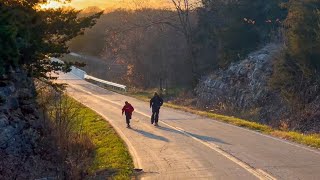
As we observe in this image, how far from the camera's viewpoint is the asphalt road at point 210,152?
11773 mm

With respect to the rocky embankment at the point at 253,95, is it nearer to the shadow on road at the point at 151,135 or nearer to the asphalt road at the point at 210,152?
the asphalt road at the point at 210,152

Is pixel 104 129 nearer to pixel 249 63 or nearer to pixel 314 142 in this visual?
pixel 314 142

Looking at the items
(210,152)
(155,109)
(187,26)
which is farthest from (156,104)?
(187,26)

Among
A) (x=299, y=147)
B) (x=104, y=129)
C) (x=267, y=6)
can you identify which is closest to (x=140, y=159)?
(x=299, y=147)

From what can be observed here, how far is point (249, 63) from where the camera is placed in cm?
3550

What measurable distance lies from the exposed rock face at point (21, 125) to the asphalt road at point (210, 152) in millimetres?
2687

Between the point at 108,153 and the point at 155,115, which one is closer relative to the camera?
the point at 108,153

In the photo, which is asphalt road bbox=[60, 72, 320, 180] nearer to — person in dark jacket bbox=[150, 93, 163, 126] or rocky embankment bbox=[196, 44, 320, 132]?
person in dark jacket bbox=[150, 93, 163, 126]

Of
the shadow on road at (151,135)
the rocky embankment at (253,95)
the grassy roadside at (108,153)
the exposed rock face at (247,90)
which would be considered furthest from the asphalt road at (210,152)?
the exposed rock face at (247,90)

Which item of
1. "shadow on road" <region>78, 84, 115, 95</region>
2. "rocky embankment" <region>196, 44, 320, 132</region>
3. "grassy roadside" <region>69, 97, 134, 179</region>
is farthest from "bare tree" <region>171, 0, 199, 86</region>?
"grassy roadside" <region>69, 97, 134, 179</region>

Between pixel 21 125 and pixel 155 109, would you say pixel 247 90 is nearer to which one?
pixel 155 109

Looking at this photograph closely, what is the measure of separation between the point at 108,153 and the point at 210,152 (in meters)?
3.45

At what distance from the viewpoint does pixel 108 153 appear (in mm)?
15945

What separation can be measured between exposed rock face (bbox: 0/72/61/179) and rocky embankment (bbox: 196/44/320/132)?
44.0 ft
